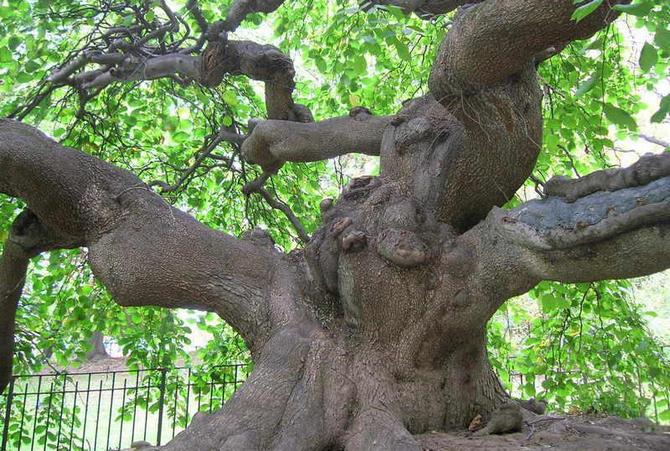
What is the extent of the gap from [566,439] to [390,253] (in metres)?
1.33

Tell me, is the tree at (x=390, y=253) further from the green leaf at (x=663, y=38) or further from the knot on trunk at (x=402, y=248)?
the green leaf at (x=663, y=38)

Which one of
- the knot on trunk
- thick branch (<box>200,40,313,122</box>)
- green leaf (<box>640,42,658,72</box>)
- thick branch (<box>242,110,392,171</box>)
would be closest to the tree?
the knot on trunk

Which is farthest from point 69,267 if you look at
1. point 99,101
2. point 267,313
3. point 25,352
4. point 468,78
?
point 468,78

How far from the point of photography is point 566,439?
3094mm

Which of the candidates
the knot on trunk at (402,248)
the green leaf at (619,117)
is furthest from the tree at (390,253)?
the green leaf at (619,117)

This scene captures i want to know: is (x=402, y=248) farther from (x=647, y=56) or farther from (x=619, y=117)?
(x=647, y=56)

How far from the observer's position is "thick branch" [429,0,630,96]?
2537 mm

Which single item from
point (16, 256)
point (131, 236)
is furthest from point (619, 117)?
point (16, 256)

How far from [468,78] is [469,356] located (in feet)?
5.49

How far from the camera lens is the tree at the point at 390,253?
2.85m

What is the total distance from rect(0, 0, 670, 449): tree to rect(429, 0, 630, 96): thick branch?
0.04ft

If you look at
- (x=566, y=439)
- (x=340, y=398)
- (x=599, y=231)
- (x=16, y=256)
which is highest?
(x=16, y=256)

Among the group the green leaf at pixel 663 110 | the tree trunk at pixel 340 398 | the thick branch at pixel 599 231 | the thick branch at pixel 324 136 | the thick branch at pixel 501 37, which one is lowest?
the tree trunk at pixel 340 398

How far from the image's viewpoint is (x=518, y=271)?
3.04 m
